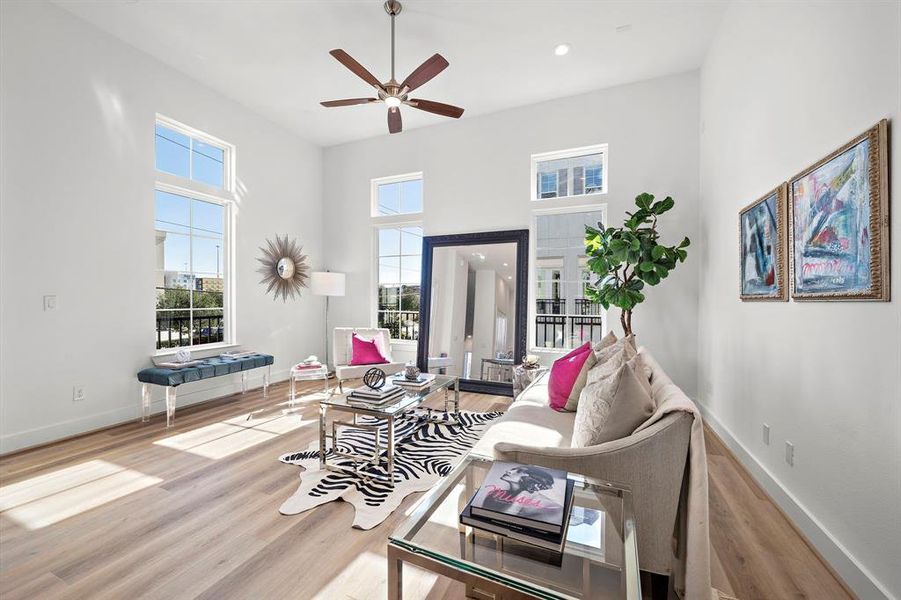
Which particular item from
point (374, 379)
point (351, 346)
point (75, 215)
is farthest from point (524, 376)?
point (75, 215)

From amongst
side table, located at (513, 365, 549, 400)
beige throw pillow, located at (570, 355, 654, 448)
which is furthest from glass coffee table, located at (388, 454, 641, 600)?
side table, located at (513, 365, 549, 400)

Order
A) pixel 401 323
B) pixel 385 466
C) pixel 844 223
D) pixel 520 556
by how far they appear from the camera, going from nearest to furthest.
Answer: pixel 520 556
pixel 844 223
pixel 385 466
pixel 401 323

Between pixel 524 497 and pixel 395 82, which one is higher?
pixel 395 82

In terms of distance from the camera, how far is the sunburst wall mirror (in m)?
5.07

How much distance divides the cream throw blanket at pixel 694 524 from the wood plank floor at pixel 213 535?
1.47 ft

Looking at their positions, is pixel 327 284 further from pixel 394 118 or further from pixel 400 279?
pixel 394 118

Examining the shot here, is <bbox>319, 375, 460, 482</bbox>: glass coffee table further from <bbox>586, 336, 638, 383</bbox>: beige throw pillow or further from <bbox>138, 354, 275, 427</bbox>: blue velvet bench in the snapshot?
<bbox>138, 354, 275, 427</bbox>: blue velvet bench

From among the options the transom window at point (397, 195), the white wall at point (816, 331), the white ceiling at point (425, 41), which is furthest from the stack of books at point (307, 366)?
the white wall at point (816, 331)

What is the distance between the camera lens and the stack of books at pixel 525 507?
3.33 feet

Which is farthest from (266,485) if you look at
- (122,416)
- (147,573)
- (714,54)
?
(714,54)

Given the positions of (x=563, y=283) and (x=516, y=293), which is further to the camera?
(x=516, y=293)

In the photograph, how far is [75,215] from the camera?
325 centimetres

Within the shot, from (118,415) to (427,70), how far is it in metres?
4.00

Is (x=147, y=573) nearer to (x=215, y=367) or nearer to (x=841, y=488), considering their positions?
(x=215, y=367)
